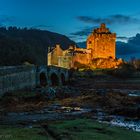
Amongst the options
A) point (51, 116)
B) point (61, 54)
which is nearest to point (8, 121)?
point (51, 116)

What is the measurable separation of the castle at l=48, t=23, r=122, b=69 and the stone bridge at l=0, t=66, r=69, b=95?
122 ft

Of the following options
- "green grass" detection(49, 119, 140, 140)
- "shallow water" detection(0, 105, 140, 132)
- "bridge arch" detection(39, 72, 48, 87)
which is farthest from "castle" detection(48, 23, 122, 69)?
"green grass" detection(49, 119, 140, 140)

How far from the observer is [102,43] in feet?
401

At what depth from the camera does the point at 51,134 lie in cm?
1789

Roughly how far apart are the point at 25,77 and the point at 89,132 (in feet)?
97.0

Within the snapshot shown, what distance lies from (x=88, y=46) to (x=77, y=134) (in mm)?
107674

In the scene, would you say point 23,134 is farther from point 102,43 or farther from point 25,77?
point 102,43

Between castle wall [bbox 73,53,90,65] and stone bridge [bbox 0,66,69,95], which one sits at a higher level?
castle wall [bbox 73,53,90,65]

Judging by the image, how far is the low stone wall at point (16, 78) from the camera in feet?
125

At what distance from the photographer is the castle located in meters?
110

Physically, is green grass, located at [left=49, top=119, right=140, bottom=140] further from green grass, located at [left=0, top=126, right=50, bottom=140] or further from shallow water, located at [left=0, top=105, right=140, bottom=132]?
shallow water, located at [left=0, top=105, right=140, bottom=132]

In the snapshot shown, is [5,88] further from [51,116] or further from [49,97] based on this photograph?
[51,116]

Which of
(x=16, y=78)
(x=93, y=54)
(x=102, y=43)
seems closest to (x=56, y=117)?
(x=16, y=78)

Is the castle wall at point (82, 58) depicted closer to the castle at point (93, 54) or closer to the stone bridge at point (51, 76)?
the castle at point (93, 54)
